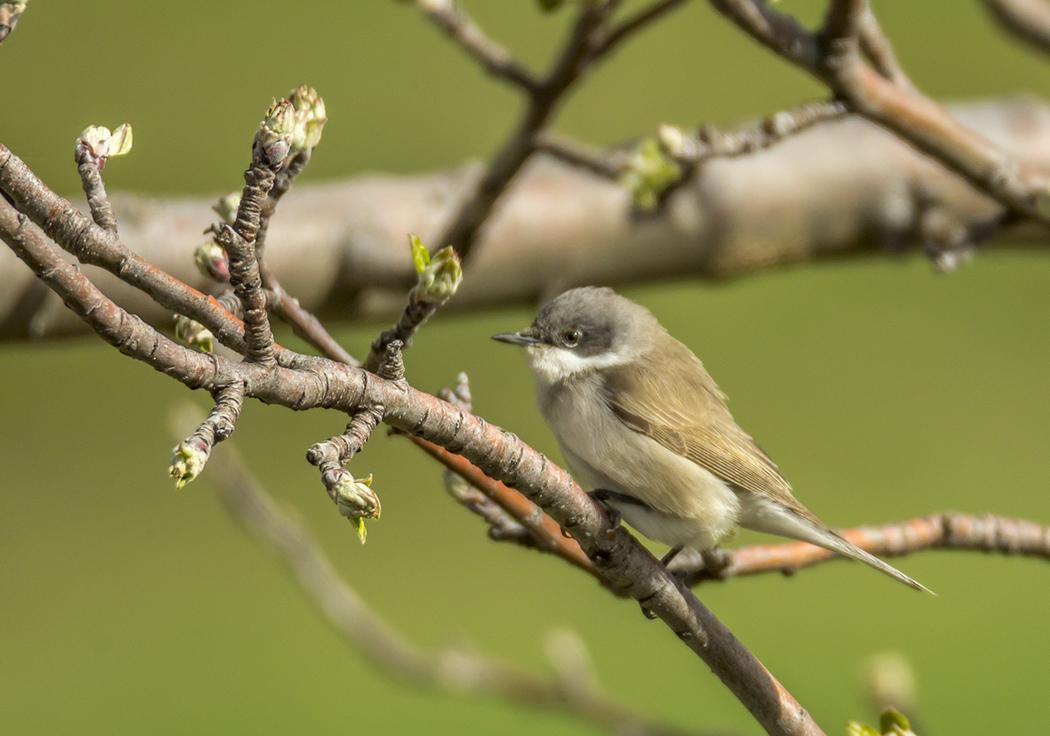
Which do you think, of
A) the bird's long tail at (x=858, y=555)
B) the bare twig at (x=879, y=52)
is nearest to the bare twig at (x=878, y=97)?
the bare twig at (x=879, y=52)

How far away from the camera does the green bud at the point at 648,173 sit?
2344 mm

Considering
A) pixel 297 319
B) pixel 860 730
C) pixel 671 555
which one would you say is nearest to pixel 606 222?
pixel 671 555

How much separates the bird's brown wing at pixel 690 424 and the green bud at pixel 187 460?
1469mm

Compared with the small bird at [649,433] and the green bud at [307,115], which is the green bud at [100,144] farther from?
the small bird at [649,433]

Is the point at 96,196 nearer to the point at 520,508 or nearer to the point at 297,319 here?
the point at 297,319

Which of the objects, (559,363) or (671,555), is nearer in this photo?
(671,555)

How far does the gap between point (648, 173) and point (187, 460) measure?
1653 millimetres

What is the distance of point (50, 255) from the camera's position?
37.5 inches

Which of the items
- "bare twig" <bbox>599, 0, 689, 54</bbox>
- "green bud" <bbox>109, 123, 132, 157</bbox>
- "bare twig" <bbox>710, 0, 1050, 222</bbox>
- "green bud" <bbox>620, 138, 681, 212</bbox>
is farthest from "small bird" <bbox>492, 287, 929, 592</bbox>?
"green bud" <bbox>109, 123, 132, 157</bbox>

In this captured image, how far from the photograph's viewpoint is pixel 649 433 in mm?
2277

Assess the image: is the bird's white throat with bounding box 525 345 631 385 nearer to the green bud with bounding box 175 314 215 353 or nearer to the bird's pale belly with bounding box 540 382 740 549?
the bird's pale belly with bounding box 540 382 740 549

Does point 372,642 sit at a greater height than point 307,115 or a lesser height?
lesser

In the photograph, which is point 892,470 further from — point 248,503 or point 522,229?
point 248,503

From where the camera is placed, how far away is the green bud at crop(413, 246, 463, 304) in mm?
1116
